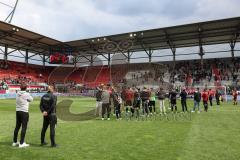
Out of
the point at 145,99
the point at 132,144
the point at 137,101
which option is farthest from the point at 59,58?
the point at 132,144

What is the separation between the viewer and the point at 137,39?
49812 millimetres

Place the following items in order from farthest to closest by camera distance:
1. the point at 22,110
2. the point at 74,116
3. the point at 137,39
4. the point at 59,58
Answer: the point at 59,58 < the point at 137,39 < the point at 74,116 < the point at 22,110

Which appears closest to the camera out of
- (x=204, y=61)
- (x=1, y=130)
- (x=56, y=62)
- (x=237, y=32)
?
(x=1, y=130)

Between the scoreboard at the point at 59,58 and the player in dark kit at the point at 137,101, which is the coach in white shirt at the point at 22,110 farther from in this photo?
the scoreboard at the point at 59,58

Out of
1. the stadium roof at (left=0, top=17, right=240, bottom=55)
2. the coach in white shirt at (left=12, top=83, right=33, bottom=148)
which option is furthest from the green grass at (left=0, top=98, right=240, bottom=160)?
the stadium roof at (left=0, top=17, right=240, bottom=55)

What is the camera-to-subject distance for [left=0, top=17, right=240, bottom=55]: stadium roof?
139ft

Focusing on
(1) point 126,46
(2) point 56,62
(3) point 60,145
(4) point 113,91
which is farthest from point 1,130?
(2) point 56,62

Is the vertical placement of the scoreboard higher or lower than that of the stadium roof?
lower

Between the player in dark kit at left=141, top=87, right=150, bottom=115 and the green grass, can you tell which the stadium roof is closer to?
the player in dark kit at left=141, top=87, right=150, bottom=115

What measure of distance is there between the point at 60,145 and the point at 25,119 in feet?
4.66

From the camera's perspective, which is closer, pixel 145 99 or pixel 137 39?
pixel 145 99

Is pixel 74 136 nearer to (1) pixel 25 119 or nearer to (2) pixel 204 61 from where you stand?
(1) pixel 25 119

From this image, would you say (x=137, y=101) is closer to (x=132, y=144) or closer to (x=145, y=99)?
(x=145, y=99)

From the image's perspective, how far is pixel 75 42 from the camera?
5481cm
